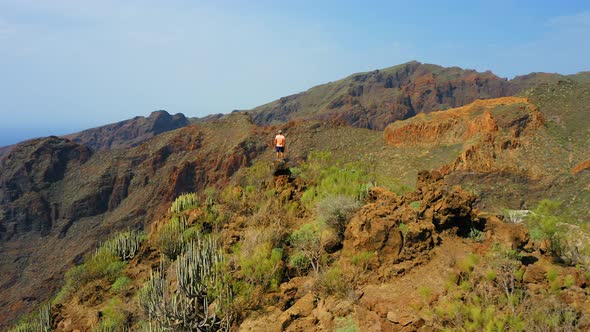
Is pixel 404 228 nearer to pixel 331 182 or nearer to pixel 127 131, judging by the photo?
pixel 331 182

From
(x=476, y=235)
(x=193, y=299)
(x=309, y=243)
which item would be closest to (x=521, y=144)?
(x=476, y=235)

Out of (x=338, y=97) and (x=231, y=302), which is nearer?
(x=231, y=302)

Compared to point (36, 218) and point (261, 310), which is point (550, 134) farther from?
point (36, 218)

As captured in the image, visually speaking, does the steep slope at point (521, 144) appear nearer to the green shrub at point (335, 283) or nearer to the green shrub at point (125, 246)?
the green shrub at point (335, 283)

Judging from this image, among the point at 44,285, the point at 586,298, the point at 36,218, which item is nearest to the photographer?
the point at 586,298

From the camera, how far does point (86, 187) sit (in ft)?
180

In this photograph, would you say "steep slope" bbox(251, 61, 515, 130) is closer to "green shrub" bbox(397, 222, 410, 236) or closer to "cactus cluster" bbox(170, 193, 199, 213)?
"cactus cluster" bbox(170, 193, 199, 213)

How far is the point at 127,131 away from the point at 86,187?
64981 mm

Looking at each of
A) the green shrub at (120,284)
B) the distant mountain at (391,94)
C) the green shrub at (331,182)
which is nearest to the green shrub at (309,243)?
the green shrub at (331,182)

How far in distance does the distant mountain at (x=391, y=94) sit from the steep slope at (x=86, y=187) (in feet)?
128

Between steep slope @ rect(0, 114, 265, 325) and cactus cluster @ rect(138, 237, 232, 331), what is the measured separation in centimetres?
3711

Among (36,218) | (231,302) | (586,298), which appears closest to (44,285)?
(36,218)

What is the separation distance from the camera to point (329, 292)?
6617 mm

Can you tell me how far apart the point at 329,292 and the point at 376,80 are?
381 ft
